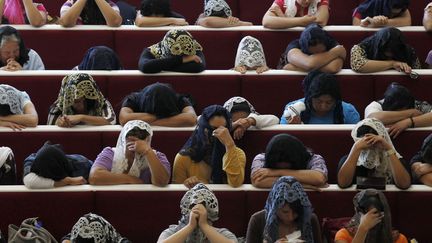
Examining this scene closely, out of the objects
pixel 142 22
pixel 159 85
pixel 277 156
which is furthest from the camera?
pixel 142 22

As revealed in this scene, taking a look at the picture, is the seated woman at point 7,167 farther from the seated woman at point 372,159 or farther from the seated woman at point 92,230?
the seated woman at point 372,159

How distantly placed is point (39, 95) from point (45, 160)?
3.76 ft

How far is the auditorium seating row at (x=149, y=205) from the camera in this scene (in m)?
7.29

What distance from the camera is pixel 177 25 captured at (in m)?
8.92

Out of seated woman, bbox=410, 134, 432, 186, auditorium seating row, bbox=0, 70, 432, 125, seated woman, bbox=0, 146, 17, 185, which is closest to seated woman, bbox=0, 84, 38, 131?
seated woman, bbox=0, 146, 17, 185

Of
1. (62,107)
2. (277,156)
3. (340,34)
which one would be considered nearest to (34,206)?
(62,107)

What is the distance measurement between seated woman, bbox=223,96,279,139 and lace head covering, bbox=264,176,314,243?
80cm

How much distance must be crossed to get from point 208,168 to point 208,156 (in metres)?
0.06

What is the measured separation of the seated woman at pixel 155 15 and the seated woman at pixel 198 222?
2079 millimetres

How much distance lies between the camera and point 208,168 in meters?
7.41

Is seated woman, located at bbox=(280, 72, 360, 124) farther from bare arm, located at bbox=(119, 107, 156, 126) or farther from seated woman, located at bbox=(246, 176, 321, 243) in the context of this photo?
seated woman, located at bbox=(246, 176, 321, 243)

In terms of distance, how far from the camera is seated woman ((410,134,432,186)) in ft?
24.2

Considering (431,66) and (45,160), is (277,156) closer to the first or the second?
(45,160)

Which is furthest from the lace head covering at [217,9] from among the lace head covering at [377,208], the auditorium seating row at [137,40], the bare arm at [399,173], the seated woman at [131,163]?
the lace head covering at [377,208]
